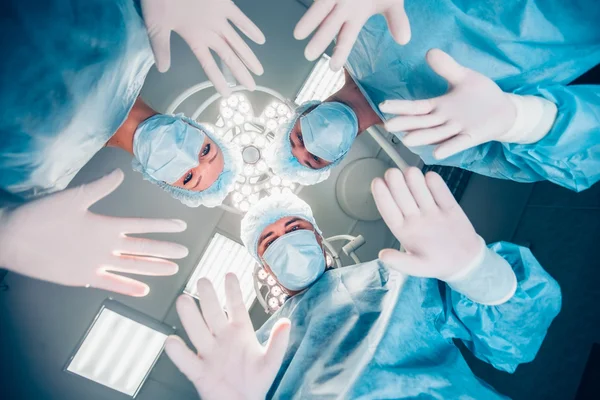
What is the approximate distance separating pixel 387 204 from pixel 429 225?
0.45 feet

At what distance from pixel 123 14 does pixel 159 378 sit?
168cm

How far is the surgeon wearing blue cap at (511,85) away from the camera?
1.05m

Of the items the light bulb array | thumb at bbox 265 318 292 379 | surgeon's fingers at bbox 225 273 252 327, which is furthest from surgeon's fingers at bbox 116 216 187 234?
the light bulb array

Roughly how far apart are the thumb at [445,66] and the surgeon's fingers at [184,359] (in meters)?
1.05

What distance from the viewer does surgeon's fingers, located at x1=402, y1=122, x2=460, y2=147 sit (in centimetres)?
107

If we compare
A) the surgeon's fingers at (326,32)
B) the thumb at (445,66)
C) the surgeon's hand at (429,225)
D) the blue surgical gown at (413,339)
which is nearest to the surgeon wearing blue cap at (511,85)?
the thumb at (445,66)

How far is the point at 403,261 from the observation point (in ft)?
3.47

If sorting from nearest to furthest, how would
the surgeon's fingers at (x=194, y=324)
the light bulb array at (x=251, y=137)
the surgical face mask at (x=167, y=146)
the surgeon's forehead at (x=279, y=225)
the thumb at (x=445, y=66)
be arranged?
the thumb at (x=445, y=66)
the surgeon's fingers at (x=194, y=324)
the surgical face mask at (x=167, y=146)
the surgeon's forehead at (x=279, y=225)
the light bulb array at (x=251, y=137)

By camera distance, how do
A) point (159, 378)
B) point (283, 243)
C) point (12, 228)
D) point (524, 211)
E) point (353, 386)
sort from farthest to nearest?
point (524, 211), point (159, 378), point (283, 243), point (353, 386), point (12, 228)

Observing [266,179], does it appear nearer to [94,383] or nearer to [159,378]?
[159,378]

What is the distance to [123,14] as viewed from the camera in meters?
1.18

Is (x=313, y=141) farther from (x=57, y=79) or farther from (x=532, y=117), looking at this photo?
(x=57, y=79)

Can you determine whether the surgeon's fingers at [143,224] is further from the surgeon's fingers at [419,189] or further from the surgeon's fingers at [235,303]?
the surgeon's fingers at [419,189]

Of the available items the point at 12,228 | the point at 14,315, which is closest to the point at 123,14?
the point at 12,228
